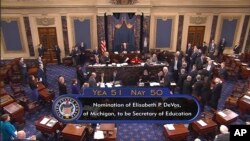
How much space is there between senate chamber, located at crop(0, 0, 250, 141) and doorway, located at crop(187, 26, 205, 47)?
0.20 feet

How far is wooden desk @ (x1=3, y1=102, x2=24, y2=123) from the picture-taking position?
965cm

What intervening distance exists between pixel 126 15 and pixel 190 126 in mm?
8517

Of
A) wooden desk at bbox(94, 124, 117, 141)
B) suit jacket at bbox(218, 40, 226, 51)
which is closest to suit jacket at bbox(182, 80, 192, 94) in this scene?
wooden desk at bbox(94, 124, 117, 141)

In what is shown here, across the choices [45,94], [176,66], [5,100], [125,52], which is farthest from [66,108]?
[125,52]

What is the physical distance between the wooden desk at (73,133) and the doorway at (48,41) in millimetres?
8523

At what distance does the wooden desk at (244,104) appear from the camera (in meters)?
10.3

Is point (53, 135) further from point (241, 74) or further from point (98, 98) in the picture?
point (241, 74)

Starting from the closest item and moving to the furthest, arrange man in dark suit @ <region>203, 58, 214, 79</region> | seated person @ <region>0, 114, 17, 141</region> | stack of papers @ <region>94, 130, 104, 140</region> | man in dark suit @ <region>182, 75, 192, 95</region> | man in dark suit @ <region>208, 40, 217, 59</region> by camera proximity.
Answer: seated person @ <region>0, 114, 17, 141</region> < stack of papers @ <region>94, 130, 104, 140</region> < man in dark suit @ <region>182, 75, 192, 95</region> < man in dark suit @ <region>203, 58, 214, 79</region> < man in dark suit @ <region>208, 40, 217, 59</region>

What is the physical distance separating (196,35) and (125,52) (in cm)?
461

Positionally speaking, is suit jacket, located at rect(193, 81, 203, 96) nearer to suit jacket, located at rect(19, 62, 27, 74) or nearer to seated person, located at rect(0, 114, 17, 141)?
seated person, located at rect(0, 114, 17, 141)

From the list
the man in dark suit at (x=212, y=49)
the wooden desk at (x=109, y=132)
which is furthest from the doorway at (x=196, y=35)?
the wooden desk at (x=109, y=132)

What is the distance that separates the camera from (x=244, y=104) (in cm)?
1035

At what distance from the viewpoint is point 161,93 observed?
341 cm

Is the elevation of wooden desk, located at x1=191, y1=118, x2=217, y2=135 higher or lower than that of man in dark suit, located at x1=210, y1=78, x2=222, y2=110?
lower
